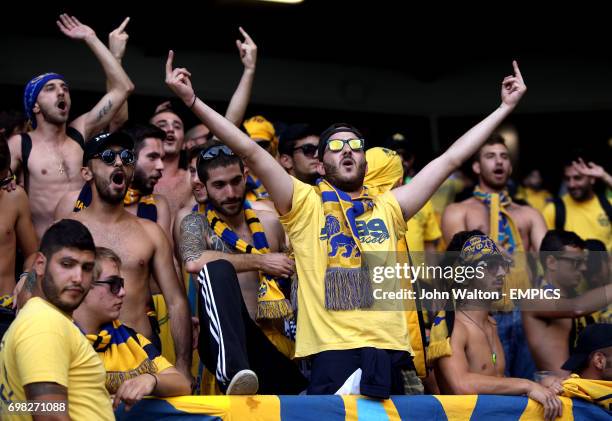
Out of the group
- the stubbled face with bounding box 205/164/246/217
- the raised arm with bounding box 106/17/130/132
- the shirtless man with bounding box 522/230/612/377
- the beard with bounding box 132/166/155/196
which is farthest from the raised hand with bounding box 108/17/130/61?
the shirtless man with bounding box 522/230/612/377

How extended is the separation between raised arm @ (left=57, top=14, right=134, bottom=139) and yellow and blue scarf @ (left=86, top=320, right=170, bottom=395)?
261cm

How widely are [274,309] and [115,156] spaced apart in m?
1.33

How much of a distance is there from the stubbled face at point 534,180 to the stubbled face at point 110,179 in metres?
6.28

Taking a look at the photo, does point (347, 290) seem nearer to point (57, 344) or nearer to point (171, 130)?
point (57, 344)

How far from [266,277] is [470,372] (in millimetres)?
1340

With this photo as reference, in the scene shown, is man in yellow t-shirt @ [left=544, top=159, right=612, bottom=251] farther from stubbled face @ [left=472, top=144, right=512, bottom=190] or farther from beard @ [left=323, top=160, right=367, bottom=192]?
beard @ [left=323, top=160, right=367, bottom=192]

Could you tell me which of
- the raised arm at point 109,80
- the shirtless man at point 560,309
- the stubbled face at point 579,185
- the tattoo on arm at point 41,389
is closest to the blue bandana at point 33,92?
the raised arm at point 109,80

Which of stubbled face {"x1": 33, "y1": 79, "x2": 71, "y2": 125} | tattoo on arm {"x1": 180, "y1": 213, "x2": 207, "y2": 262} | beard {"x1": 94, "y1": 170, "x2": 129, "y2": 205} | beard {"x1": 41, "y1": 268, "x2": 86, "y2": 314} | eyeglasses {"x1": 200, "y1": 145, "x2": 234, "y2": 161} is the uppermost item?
stubbled face {"x1": 33, "y1": 79, "x2": 71, "y2": 125}

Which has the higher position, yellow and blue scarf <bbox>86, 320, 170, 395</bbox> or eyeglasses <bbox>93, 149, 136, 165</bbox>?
eyeglasses <bbox>93, 149, 136, 165</bbox>

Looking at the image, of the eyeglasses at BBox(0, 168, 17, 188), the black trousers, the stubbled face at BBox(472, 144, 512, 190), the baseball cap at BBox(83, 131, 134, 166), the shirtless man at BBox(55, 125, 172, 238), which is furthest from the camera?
the stubbled face at BBox(472, 144, 512, 190)

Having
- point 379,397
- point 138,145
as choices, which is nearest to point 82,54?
point 138,145

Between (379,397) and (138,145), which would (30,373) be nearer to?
(379,397)

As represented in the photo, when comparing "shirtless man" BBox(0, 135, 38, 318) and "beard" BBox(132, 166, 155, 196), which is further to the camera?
"beard" BBox(132, 166, 155, 196)

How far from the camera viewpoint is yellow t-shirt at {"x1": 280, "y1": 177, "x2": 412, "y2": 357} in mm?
6062
